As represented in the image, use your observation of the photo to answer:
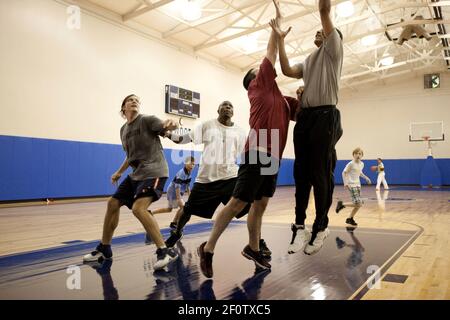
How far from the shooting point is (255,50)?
15.6 meters

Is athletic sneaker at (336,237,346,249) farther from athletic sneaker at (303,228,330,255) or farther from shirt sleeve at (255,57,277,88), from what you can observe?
shirt sleeve at (255,57,277,88)

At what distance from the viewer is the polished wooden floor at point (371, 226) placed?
2.92 m

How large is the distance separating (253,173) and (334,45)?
1192 millimetres

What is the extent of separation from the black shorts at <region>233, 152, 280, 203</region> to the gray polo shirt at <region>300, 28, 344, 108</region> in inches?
22.1

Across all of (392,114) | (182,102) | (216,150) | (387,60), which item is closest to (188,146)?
(182,102)

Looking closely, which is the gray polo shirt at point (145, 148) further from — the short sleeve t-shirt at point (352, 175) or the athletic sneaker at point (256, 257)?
the short sleeve t-shirt at point (352, 175)

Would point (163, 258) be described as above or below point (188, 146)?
below

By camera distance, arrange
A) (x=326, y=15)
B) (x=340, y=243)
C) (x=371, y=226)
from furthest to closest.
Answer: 1. (x=371, y=226)
2. (x=340, y=243)
3. (x=326, y=15)

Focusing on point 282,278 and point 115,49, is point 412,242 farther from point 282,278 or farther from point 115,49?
point 115,49

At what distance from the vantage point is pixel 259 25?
13141 mm

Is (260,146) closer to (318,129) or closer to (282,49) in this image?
(318,129)

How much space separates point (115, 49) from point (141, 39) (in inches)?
48.0

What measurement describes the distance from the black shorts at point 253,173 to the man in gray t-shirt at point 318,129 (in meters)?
0.24

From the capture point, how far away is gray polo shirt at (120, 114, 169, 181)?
3.67 metres
